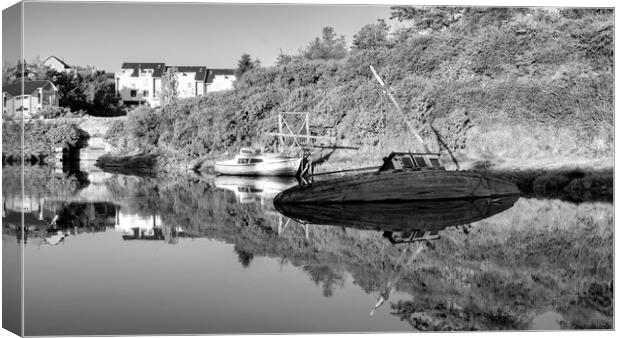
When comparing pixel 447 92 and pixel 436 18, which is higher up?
pixel 436 18

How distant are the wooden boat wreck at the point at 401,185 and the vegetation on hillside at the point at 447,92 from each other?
154 centimetres

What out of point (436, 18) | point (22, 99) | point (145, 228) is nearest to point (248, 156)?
point (436, 18)

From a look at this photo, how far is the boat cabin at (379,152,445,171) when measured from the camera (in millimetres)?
14578

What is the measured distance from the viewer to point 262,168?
22922 mm

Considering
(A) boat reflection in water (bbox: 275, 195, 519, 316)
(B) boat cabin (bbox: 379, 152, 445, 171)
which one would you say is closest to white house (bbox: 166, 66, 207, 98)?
(A) boat reflection in water (bbox: 275, 195, 519, 316)

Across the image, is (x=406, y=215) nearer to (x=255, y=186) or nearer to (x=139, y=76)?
(x=139, y=76)

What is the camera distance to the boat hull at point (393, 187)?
13820mm

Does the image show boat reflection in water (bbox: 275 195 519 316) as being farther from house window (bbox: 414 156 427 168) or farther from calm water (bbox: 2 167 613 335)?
house window (bbox: 414 156 427 168)

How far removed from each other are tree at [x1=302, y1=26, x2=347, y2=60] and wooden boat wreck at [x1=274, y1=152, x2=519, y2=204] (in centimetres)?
231

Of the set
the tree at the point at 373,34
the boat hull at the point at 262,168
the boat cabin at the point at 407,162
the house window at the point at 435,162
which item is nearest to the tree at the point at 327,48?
the tree at the point at 373,34

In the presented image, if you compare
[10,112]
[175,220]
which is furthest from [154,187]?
[10,112]

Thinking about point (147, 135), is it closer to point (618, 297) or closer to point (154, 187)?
point (154, 187)

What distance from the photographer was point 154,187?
70.0ft

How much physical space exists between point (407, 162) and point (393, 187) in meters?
1.06
